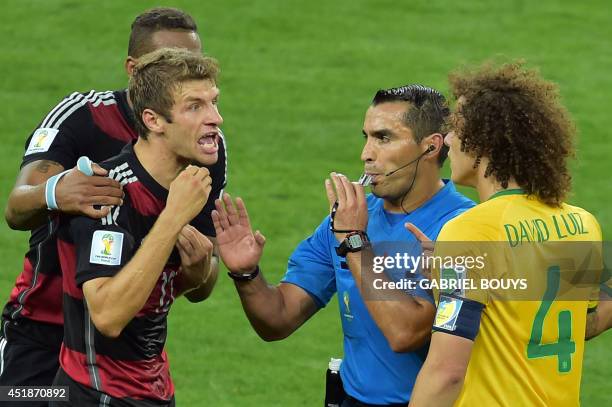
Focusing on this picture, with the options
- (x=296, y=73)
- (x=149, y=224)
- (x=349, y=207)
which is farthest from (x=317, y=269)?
(x=296, y=73)

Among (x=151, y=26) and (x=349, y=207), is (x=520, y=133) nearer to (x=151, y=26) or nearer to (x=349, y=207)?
(x=349, y=207)

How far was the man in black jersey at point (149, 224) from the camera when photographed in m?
4.86

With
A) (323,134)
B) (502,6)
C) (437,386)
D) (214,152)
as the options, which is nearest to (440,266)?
(437,386)

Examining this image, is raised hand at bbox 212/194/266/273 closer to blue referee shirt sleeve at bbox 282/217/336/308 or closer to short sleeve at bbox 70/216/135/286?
blue referee shirt sleeve at bbox 282/217/336/308

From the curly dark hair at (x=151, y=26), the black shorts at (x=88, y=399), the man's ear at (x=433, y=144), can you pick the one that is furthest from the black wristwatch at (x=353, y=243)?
the curly dark hair at (x=151, y=26)

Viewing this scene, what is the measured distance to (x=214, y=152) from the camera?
514 cm

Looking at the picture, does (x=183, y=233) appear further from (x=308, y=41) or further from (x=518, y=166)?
(x=308, y=41)

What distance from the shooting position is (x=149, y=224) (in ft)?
16.5

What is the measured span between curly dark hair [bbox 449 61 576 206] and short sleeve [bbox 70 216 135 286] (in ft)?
4.38

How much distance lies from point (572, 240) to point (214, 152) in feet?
4.83

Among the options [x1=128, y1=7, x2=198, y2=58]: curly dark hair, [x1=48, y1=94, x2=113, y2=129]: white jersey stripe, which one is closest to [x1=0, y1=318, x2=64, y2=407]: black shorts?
[x1=48, y1=94, x2=113, y2=129]: white jersey stripe

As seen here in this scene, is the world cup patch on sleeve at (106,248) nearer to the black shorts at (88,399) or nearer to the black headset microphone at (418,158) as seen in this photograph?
the black shorts at (88,399)

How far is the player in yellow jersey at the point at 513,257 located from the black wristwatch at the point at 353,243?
471 millimetres

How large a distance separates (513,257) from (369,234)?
1.03 meters
